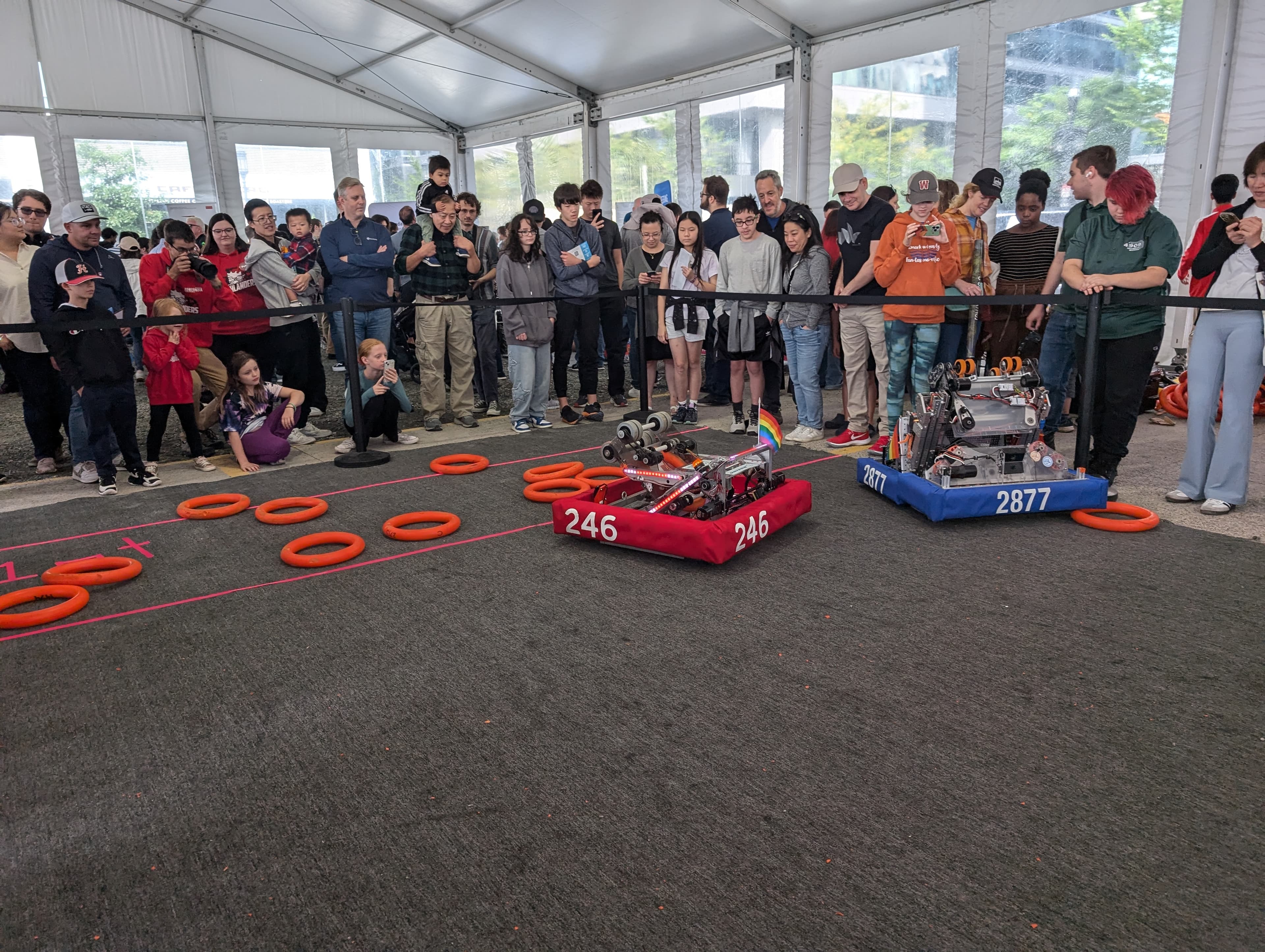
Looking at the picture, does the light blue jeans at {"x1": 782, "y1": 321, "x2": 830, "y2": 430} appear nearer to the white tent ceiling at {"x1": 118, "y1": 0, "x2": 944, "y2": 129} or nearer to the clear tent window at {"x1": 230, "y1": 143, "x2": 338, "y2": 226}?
the white tent ceiling at {"x1": 118, "y1": 0, "x2": 944, "y2": 129}

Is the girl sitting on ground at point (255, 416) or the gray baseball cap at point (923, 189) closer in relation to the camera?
the gray baseball cap at point (923, 189)

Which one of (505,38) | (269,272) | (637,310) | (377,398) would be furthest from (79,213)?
(505,38)

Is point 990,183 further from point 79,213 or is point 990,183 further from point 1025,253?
point 79,213

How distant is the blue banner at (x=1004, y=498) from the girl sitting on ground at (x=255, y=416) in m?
4.34

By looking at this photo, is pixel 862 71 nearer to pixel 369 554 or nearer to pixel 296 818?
pixel 369 554

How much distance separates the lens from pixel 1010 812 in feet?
7.15

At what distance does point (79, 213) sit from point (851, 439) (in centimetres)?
532

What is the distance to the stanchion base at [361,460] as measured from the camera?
6.04 meters

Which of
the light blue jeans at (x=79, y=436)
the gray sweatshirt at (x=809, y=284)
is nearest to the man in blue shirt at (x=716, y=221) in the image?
the gray sweatshirt at (x=809, y=284)

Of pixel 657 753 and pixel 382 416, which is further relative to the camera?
pixel 382 416

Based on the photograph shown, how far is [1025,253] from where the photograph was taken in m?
6.22

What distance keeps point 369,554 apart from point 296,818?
2.11 metres

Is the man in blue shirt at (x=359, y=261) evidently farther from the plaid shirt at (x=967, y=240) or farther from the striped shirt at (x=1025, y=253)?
the striped shirt at (x=1025, y=253)

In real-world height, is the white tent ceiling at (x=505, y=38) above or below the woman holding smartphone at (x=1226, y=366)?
above
